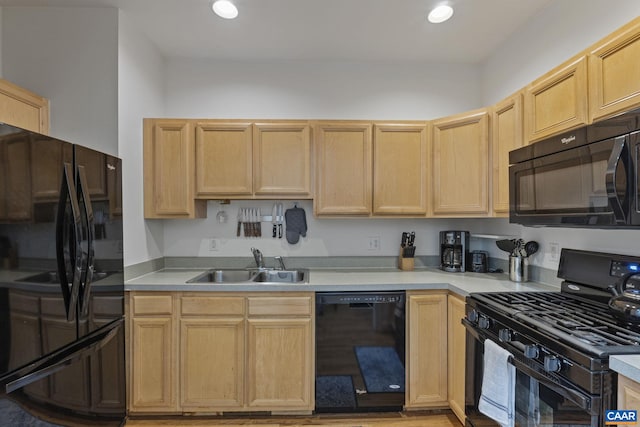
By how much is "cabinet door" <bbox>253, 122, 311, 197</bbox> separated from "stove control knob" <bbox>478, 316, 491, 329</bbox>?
1.45m

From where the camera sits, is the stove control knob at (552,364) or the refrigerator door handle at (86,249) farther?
the refrigerator door handle at (86,249)

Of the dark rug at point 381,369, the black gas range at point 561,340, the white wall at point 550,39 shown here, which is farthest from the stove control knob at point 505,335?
the white wall at point 550,39

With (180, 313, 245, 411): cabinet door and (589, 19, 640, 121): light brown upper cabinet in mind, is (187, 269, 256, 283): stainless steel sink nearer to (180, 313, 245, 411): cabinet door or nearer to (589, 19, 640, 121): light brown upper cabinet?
(180, 313, 245, 411): cabinet door

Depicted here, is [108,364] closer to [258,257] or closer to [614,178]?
[258,257]

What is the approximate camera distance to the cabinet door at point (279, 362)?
2.25 meters

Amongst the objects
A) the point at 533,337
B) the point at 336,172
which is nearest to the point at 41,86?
the point at 336,172

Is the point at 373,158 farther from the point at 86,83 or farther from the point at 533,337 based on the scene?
the point at 86,83

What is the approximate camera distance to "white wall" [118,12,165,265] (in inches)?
89.3

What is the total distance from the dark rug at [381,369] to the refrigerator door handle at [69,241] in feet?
5.42

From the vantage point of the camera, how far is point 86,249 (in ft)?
5.48

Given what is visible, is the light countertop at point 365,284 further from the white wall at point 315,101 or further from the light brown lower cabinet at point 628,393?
the light brown lower cabinet at point 628,393

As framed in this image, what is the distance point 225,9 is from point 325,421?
2.82 metres

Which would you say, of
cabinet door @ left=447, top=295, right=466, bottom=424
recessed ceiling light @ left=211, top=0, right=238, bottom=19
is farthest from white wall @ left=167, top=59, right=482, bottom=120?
cabinet door @ left=447, top=295, right=466, bottom=424

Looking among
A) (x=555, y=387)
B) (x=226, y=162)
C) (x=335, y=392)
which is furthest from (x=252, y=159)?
(x=555, y=387)
